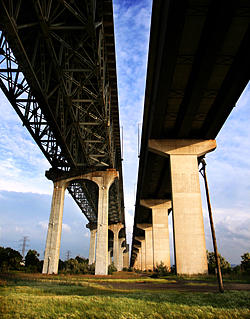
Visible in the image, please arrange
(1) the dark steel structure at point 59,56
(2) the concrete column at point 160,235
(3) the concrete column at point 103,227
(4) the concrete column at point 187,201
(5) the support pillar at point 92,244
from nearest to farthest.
→ (1) the dark steel structure at point 59,56, (4) the concrete column at point 187,201, (3) the concrete column at point 103,227, (2) the concrete column at point 160,235, (5) the support pillar at point 92,244

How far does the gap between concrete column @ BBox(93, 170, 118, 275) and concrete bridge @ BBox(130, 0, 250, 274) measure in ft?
19.0

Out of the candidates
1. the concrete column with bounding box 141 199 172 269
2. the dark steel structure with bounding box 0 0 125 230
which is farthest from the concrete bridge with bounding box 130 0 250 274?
the concrete column with bounding box 141 199 172 269

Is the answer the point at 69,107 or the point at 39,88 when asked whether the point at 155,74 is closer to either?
the point at 69,107

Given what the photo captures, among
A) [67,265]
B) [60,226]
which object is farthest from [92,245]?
[60,226]

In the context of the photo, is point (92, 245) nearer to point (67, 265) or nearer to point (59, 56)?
point (67, 265)

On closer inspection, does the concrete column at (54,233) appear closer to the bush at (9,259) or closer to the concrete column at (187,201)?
the bush at (9,259)

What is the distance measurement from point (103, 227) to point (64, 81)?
57.8ft

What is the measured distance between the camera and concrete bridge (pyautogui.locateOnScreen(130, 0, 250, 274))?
14625mm

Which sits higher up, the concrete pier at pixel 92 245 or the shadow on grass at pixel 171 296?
the concrete pier at pixel 92 245

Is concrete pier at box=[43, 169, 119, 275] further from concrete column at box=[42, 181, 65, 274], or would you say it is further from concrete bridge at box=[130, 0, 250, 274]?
concrete bridge at box=[130, 0, 250, 274]

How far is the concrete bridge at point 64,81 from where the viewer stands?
48.0 feet

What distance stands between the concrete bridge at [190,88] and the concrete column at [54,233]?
11.8m

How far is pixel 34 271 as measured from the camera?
97.1ft

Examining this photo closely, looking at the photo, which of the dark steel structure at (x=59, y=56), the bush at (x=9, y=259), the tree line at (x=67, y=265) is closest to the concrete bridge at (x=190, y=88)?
the dark steel structure at (x=59, y=56)
